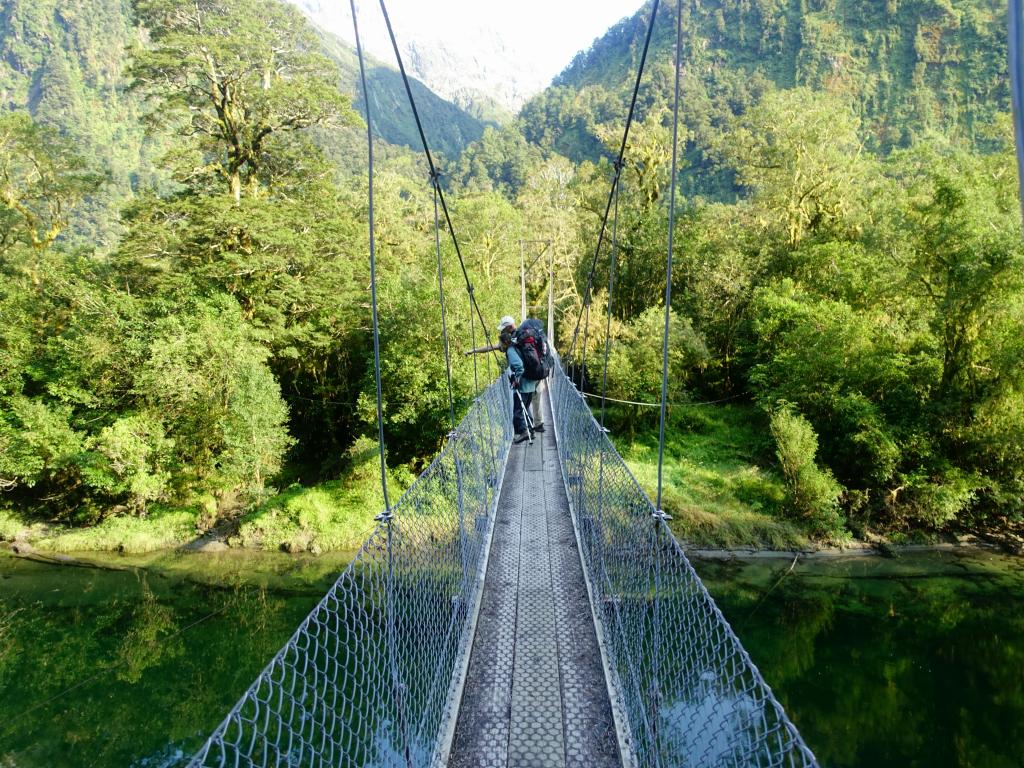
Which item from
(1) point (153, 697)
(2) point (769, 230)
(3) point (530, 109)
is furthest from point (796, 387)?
(3) point (530, 109)

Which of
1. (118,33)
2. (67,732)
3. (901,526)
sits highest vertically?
(118,33)

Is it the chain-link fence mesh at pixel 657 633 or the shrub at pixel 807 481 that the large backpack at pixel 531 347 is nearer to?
the chain-link fence mesh at pixel 657 633

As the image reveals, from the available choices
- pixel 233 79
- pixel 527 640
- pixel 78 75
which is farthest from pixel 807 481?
pixel 78 75

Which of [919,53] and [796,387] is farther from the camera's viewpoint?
[919,53]

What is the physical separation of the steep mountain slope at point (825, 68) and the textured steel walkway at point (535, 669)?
25.8 m

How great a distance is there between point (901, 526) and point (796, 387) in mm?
2714

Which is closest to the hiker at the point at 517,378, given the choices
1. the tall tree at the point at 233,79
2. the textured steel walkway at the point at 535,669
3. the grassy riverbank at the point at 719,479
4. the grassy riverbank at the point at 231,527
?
the textured steel walkway at the point at 535,669

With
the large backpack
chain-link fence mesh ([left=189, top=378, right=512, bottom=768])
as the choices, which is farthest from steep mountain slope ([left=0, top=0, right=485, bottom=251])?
chain-link fence mesh ([left=189, top=378, right=512, bottom=768])

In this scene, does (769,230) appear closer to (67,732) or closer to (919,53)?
(67,732)

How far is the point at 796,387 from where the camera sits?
10.2 m

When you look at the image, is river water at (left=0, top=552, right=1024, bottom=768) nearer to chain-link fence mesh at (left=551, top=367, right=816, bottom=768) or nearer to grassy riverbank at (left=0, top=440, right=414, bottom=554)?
grassy riverbank at (left=0, top=440, right=414, bottom=554)

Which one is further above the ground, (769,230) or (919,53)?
(919,53)

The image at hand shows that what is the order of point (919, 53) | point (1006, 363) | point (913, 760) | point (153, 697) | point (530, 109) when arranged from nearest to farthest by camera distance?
1. point (913, 760)
2. point (153, 697)
3. point (1006, 363)
4. point (919, 53)
5. point (530, 109)

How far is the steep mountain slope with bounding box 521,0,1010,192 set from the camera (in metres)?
26.5
